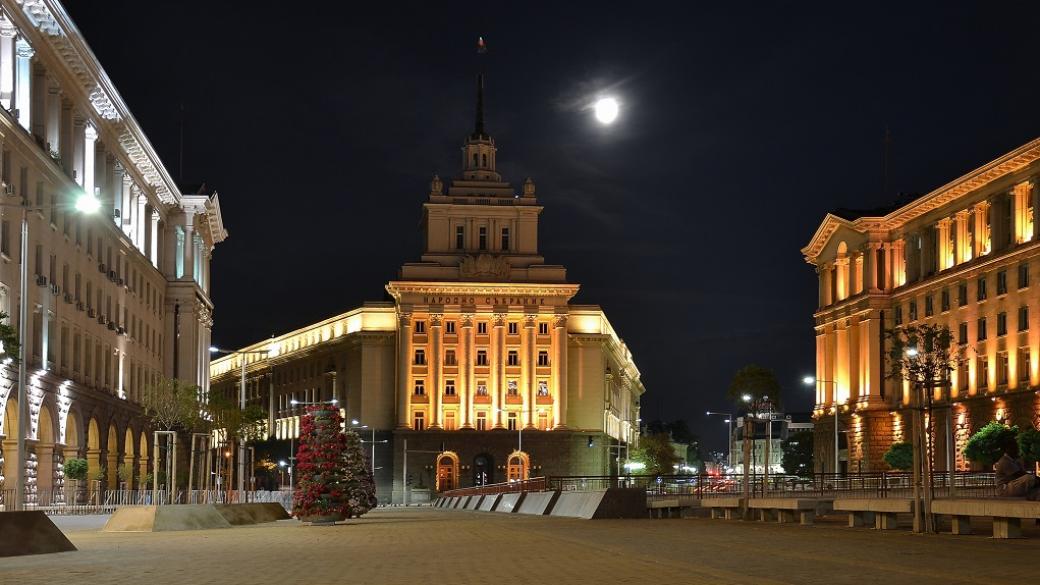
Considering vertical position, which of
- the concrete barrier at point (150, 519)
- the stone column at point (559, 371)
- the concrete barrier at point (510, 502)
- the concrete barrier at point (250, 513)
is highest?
the stone column at point (559, 371)

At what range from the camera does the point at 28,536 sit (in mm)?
27969

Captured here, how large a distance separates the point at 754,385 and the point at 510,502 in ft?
304

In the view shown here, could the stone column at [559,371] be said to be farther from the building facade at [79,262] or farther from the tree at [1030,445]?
the tree at [1030,445]

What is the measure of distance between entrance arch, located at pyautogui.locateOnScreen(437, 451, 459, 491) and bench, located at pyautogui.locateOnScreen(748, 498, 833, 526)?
11351 cm

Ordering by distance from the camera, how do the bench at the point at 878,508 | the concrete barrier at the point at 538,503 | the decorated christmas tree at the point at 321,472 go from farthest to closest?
the concrete barrier at the point at 538,503 → the decorated christmas tree at the point at 321,472 → the bench at the point at 878,508

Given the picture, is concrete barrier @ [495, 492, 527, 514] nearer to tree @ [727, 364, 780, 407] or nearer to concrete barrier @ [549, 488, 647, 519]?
concrete barrier @ [549, 488, 647, 519]

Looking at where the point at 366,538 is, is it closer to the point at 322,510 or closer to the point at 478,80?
the point at 322,510

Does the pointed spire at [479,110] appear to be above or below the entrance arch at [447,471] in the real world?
above

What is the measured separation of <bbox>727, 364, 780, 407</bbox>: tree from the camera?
162875 mm

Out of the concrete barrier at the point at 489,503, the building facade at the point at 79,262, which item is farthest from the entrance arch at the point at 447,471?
the concrete barrier at the point at 489,503

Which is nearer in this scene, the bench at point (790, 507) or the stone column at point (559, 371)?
the bench at point (790, 507)

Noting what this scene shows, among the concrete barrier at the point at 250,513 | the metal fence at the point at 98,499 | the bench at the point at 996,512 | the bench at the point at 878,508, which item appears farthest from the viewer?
the metal fence at the point at 98,499

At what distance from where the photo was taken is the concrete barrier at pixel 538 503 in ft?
206

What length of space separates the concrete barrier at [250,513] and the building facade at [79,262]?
248 inches
